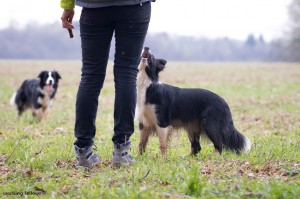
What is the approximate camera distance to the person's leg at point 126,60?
412 centimetres

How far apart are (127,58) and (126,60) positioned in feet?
0.07

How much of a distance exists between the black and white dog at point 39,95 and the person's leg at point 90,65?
7.02m

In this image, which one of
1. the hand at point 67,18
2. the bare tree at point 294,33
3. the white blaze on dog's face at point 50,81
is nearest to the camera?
the hand at point 67,18

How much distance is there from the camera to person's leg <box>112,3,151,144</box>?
13.5ft

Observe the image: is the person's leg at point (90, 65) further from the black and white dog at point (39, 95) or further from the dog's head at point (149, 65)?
the black and white dog at point (39, 95)

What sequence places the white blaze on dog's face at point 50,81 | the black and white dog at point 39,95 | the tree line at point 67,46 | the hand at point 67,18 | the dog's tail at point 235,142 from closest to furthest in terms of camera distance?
1. the hand at point 67,18
2. the dog's tail at point 235,142
3. the black and white dog at point 39,95
4. the white blaze on dog's face at point 50,81
5. the tree line at point 67,46

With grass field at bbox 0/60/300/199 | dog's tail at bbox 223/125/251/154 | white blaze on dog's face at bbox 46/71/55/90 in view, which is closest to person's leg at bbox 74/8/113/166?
grass field at bbox 0/60/300/199

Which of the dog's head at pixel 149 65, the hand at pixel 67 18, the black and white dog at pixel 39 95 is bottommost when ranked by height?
the black and white dog at pixel 39 95

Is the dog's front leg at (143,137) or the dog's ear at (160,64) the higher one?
the dog's ear at (160,64)

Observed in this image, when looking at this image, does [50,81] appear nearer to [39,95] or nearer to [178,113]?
[39,95]

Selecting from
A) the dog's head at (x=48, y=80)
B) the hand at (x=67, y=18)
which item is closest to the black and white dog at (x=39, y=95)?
the dog's head at (x=48, y=80)

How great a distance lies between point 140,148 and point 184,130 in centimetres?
62

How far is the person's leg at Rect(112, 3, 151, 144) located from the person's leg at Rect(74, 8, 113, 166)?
0.12 m

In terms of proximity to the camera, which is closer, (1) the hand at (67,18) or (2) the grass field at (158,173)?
(2) the grass field at (158,173)
